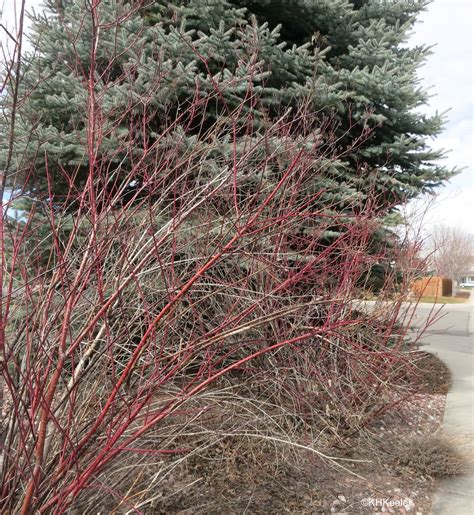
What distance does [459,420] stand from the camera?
15.6 ft

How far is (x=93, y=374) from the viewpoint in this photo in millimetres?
2324

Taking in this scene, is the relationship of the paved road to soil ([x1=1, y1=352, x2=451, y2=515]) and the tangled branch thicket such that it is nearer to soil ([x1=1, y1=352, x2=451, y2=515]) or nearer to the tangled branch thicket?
soil ([x1=1, y1=352, x2=451, y2=515])

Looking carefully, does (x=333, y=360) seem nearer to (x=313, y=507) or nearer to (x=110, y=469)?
(x=313, y=507)

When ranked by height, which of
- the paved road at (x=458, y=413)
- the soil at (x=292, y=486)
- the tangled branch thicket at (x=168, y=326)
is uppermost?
the tangled branch thicket at (x=168, y=326)

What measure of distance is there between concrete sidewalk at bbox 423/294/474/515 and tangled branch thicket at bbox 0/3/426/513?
760 mm

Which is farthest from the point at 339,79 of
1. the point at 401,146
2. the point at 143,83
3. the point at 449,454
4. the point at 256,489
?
the point at 256,489

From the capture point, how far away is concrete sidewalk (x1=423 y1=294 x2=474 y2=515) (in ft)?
9.92

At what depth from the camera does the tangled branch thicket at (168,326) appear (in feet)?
5.52

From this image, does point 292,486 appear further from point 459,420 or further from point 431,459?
point 459,420

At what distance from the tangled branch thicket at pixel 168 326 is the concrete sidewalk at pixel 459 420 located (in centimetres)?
76

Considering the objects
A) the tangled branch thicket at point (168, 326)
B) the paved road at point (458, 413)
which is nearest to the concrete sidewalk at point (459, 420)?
the paved road at point (458, 413)

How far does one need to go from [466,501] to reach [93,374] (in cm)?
280

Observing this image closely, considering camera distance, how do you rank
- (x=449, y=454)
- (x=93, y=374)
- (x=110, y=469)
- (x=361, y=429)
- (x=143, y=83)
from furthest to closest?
(x=143, y=83) < (x=361, y=429) < (x=449, y=454) < (x=93, y=374) < (x=110, y=469)

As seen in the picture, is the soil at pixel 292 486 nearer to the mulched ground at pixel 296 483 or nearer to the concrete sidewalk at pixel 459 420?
the mulched ground at pixel 296 483
